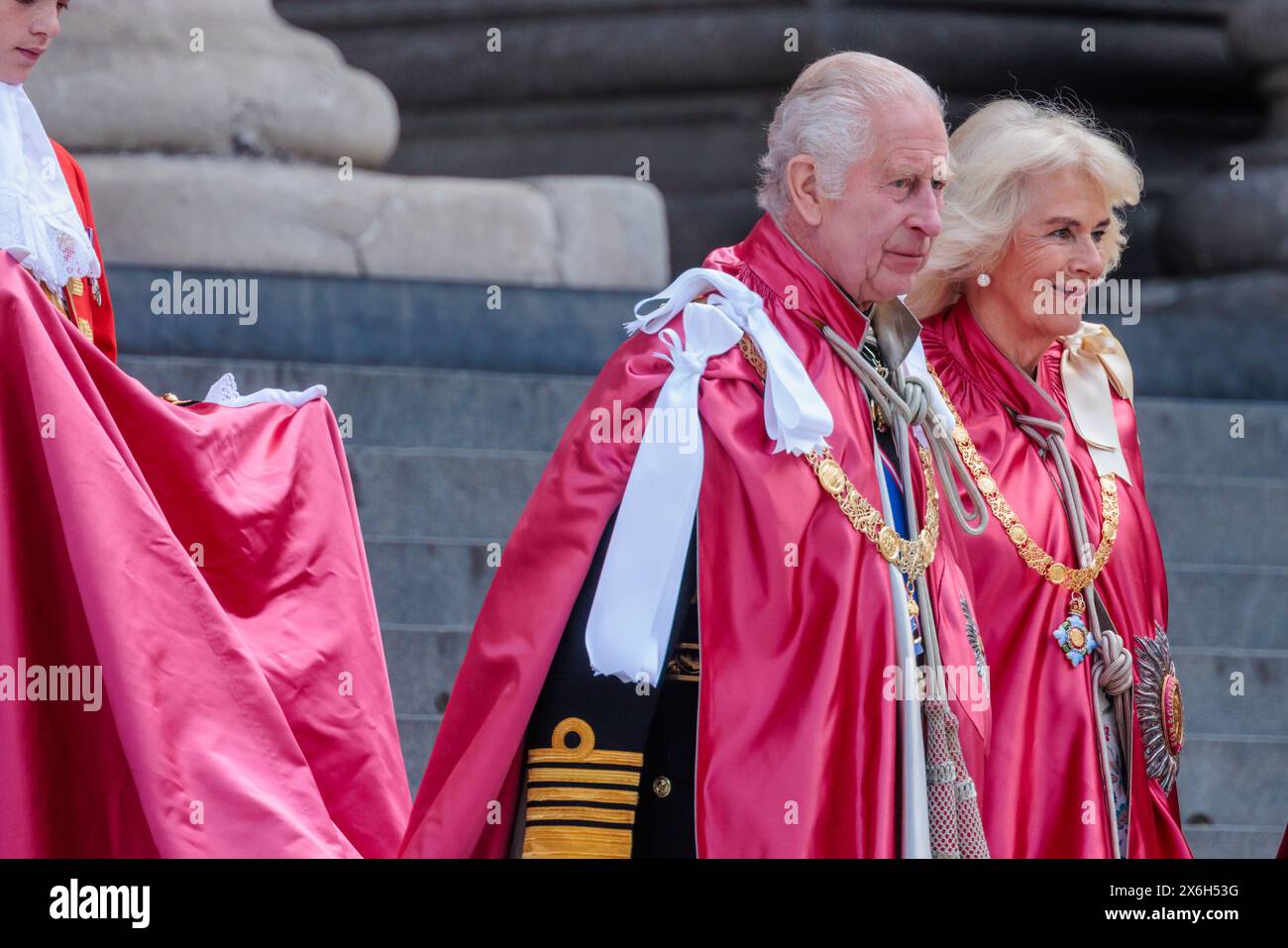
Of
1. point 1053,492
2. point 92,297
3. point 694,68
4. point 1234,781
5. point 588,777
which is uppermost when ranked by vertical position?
point 694,68

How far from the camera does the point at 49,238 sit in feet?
15.9

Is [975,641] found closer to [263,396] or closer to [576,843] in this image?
[576,843]

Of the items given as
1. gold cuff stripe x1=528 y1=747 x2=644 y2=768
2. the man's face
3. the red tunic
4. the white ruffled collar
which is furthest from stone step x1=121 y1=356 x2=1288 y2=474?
gold cuff stripe x1=528 y1=747 x2=644 y2=768

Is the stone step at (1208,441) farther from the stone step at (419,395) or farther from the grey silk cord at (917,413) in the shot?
the grey silk cord at (917,413)

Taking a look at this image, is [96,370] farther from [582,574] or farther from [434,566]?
[434,566]

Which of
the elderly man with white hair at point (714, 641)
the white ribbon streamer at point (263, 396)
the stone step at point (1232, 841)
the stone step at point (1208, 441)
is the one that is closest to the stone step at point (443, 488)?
the stone step at point (1208, 441)

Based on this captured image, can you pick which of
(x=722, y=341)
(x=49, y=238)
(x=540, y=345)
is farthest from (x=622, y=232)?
(x=722, y=341)

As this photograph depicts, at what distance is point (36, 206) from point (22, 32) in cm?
35

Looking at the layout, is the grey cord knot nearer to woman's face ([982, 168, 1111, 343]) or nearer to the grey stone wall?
woman's face ([982, 168, 1111, 343])

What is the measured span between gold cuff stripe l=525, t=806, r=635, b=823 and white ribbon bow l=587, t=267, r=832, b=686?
0.22 m

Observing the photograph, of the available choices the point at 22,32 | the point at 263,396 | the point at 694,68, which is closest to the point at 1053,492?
the point at 263,396

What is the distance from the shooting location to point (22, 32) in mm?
4750

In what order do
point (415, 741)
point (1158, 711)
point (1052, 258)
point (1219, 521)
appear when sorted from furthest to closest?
1. point (1219, 521)
2. point (415, 741)
3. point (1052, 258)
4. point (1158, 711)

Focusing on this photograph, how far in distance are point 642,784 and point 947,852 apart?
0.53 m
